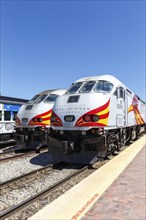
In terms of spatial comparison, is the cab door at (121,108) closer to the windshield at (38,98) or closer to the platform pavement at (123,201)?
the platform pavement at (123,201)

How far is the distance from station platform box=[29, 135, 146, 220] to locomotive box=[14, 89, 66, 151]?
5732 mm

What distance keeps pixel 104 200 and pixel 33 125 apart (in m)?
8.22

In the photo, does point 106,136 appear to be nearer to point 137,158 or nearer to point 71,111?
point 71,111

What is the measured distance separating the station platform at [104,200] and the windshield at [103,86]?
3.52m

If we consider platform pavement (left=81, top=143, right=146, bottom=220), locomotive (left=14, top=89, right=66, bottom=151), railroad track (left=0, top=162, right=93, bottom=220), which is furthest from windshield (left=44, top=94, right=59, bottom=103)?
platform pavement (left=81, top=143, right=146, bottom=220)

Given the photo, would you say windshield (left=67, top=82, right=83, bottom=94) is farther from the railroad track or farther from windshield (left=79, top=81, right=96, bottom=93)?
the railroad track

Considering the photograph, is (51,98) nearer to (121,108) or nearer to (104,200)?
(121,108)

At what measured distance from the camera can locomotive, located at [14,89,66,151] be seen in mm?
12844

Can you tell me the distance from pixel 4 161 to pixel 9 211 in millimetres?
5829

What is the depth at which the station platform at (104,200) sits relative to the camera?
454cm

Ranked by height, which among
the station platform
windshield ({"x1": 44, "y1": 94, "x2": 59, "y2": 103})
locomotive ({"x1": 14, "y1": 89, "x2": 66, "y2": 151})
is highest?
windshield ({"x1": 44, "y1": 94, "x2": 59, "y2": 103})

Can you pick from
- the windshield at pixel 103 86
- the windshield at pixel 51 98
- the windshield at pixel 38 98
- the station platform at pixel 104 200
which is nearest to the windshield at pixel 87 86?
the windshield at pixel 103 86

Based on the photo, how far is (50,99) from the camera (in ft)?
45.3

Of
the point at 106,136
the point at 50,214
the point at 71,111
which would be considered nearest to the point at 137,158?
the point at 106,136
